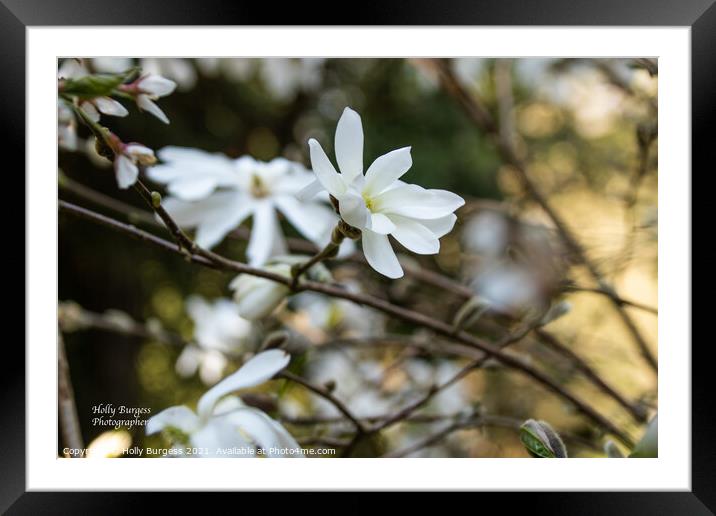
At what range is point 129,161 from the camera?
34 cm

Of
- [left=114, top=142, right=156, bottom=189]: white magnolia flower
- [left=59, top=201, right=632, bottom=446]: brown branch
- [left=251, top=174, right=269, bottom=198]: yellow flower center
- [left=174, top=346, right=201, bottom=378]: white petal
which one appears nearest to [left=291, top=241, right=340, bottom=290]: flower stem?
[left=59, top=201, right=632, bottom=446]: brown branch

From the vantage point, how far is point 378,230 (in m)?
0.33

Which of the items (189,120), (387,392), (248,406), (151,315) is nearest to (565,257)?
(387,392)

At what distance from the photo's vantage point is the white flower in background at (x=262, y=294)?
41cm

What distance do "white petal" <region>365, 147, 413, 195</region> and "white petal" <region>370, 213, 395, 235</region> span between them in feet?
0.06

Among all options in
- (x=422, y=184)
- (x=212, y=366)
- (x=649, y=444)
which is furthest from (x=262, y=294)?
(x=422, y=184)

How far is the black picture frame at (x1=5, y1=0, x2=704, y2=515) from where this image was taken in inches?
21.5

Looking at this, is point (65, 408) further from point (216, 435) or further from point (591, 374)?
point (591, 374)

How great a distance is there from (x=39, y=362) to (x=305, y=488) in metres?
0.27

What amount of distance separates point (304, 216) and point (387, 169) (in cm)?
23

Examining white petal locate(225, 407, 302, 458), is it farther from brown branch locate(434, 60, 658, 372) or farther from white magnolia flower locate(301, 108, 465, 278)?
brown branch locate(434, 60, 658, 372)

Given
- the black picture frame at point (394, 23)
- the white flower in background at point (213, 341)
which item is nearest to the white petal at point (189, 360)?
the white flower in background at point (213, 341)

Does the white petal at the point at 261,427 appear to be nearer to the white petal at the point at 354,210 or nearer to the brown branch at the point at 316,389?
the brown branch at the point at 316,389

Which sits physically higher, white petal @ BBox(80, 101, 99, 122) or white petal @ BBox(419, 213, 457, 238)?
white petal @ BBox(80, 101, 99, 122)
